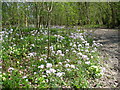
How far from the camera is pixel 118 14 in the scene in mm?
13078

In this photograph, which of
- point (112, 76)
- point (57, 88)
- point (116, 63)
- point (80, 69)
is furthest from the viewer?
point (116, 63)

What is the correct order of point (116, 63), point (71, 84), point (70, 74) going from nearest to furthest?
point (71, 84) < point (70, 74) < point (116, 63)

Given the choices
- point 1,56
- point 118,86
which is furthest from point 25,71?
point 118,86

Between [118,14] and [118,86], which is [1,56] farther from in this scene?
[118,14]

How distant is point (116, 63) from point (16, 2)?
4960 mm

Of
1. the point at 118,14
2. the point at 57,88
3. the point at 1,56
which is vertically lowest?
the point at 57,88

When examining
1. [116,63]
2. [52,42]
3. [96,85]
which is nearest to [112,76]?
[96,85]

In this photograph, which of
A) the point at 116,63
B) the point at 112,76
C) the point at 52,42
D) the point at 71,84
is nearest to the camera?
the point at 71,84

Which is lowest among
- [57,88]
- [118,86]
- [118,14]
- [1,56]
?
[118,86]

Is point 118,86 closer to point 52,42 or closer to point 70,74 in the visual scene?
point 70,74

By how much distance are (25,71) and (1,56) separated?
0.93 meters

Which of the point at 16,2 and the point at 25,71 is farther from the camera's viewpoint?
the point at 16,2

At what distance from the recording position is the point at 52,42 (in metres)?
5.57

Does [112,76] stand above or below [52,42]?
below
